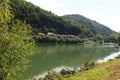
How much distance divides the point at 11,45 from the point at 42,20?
151 meters

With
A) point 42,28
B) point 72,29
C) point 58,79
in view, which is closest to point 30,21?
point 42,28

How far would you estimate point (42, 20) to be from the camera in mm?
166625

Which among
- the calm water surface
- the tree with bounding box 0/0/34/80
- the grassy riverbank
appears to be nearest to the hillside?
the calm water surface

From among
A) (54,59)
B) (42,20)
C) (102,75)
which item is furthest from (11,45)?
(42,20)

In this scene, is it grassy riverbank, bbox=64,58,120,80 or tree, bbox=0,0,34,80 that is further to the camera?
grassy riverbank, bbox=64,58,120,80

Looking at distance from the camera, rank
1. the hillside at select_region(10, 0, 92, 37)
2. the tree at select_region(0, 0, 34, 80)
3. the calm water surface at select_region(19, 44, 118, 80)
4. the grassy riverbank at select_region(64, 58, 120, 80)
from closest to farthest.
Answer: the tree at select_region(0, 0, 34, 80)
the grassy riverbank at select_region(64, 58, 120, 80)
the calm water surface at select_region(19, 44, 118, 80)
the hillside at select_region(10, 0, 92, 37)

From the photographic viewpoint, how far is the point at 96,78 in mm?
20578

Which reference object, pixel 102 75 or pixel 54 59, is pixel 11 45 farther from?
pixel 54 59

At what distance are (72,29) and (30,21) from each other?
4483 centimetres

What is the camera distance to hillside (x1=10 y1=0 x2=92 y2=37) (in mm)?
149750

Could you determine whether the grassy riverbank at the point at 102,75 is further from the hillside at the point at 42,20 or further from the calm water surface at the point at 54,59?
the hillside at the point at 42,20

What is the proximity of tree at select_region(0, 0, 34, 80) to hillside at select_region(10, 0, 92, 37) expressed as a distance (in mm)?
124083

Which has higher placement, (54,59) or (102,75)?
(102,75)

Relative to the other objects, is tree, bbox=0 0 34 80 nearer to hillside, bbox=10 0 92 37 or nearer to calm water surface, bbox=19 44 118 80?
calm water surface, bbox=19 44 118 80
